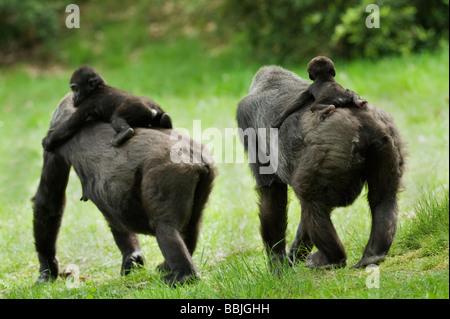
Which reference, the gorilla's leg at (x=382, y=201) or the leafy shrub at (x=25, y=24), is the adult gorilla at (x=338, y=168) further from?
the leafy shrub at (x=25, y=24)

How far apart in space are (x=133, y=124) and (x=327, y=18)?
30.8 ft

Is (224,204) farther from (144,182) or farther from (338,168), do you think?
(338,168)

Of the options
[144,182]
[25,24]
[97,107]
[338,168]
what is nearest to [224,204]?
[97,107]

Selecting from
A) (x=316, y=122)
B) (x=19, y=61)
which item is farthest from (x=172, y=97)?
(x=316, y=122)

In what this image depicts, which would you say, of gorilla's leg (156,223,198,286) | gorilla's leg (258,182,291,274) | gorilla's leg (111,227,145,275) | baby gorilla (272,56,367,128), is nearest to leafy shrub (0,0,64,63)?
gorilla's leg (111,227,145,275)

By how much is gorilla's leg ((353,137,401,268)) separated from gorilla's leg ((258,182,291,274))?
0.80 meters

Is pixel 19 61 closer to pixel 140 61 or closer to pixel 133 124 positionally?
pixel 140 61

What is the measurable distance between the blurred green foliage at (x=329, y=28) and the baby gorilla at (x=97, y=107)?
26.8 feet

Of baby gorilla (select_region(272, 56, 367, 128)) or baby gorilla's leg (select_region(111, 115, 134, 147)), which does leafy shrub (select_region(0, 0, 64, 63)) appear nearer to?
baby gorilla's leg (select_region(111, 115, 134, 147))

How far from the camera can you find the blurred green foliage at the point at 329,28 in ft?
46.6

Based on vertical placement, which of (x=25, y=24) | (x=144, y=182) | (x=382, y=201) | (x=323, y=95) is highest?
(x=25, y=24)

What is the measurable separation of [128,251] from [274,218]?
1766 millimetres

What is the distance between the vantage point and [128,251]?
636 centimetres
